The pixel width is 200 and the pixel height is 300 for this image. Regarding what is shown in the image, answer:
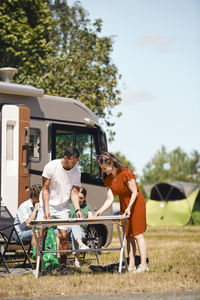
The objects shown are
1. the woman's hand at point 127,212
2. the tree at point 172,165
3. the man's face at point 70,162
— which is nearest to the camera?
the man's face at point 70,162

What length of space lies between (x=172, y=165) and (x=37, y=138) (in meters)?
83.2

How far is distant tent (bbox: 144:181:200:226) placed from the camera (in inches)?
931

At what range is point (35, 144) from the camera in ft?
37.0

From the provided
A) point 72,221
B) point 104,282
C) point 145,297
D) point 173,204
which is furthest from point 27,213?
point 173,204

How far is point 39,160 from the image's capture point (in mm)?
11258

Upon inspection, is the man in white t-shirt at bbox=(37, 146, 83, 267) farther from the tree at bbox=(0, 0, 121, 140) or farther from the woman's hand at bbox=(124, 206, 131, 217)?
the tree at bbox=(0, 0, 121, 140)

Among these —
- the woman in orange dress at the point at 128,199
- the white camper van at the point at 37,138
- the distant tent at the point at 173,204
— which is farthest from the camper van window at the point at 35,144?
the distant tent at the point at 173,204

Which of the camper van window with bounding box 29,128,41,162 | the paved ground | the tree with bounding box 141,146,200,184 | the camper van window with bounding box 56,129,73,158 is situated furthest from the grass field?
the tree with bounding box 141,146,200,184

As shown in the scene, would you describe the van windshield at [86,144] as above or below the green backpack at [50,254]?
above

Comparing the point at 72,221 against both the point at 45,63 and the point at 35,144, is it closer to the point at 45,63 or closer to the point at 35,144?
the point at 35,144

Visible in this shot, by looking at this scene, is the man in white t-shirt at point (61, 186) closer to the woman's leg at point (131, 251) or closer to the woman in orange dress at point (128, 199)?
the woman in orange dress at point (128, 199)

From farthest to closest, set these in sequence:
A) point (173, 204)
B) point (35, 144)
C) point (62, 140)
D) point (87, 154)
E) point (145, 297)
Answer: point (173, 204), point (87, 154), point (62, 140), point (35, 144), point (145, 297)

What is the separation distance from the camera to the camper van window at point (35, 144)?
11159 mm

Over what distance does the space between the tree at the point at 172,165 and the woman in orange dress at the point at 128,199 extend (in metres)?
78.0
